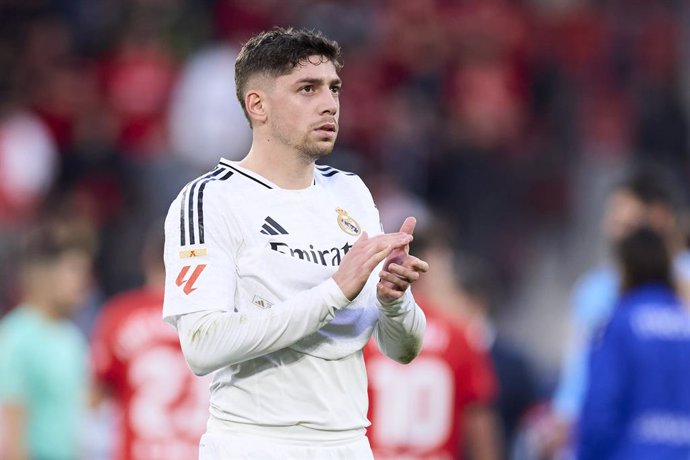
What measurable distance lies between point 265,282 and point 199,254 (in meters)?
0.22

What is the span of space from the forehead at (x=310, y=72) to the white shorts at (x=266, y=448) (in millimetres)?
1115

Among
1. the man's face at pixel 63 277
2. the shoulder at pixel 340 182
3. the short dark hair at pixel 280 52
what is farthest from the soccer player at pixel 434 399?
the short dark hair at pixel 280 52

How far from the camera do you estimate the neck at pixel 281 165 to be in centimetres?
470

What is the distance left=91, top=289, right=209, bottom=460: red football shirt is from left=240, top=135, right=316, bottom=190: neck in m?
3.11

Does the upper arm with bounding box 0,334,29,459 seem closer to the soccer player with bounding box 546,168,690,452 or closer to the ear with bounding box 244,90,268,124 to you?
the soccer player with bounding box 546,168,690,452

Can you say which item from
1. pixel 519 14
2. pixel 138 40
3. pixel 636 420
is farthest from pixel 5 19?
pixel 636 420

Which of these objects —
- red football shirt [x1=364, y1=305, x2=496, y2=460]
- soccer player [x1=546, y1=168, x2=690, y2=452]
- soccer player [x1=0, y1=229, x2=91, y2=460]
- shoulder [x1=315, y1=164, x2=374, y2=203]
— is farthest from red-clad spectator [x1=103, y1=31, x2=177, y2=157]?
shoulder [x1=315, y1=164, x2=374, y2=203]

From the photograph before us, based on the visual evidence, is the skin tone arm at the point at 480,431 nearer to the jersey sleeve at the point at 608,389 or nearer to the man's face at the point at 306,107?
the jersey sleeve at the point at 608,389

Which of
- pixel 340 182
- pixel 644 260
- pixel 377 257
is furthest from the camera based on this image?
pixel 644 260

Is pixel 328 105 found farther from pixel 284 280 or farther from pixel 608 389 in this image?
pixel 608 389

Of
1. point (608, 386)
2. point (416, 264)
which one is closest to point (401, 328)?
point (416, 264)

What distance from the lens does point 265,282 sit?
4.50m

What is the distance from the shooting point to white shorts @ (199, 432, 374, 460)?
14.7ft

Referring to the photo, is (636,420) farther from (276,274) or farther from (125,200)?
(125,200)
